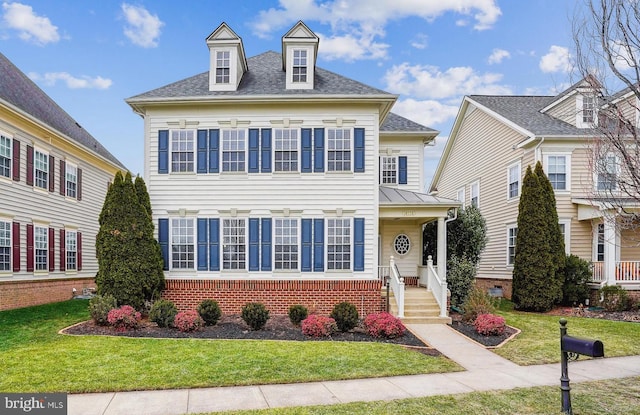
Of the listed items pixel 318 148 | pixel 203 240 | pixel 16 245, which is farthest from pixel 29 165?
pixel 318 148

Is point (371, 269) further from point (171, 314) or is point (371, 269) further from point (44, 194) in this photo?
point (44, 194)

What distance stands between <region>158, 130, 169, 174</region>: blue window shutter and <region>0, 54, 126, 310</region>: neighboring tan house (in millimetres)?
4852

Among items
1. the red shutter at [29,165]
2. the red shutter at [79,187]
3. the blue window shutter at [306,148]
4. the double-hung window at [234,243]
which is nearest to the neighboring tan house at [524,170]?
the blue window shutter at [306,148]

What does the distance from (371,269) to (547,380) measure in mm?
7019

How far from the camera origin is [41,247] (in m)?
17.9

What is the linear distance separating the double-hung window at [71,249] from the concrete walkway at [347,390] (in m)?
15.2

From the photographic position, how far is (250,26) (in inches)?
625

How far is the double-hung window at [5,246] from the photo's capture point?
15.3 meters

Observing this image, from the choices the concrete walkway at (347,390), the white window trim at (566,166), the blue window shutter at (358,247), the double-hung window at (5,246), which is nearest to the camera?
the concrete walkway at (347,390)

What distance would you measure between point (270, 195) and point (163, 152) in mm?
3548

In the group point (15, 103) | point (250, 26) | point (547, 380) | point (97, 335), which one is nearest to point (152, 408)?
point (97, 335)

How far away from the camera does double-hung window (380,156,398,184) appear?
692 inches

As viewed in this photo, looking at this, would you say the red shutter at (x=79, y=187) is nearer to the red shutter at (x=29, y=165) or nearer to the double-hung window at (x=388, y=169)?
the red shutter at (x=29, y=165)

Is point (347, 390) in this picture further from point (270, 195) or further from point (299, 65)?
point (299, 65)
